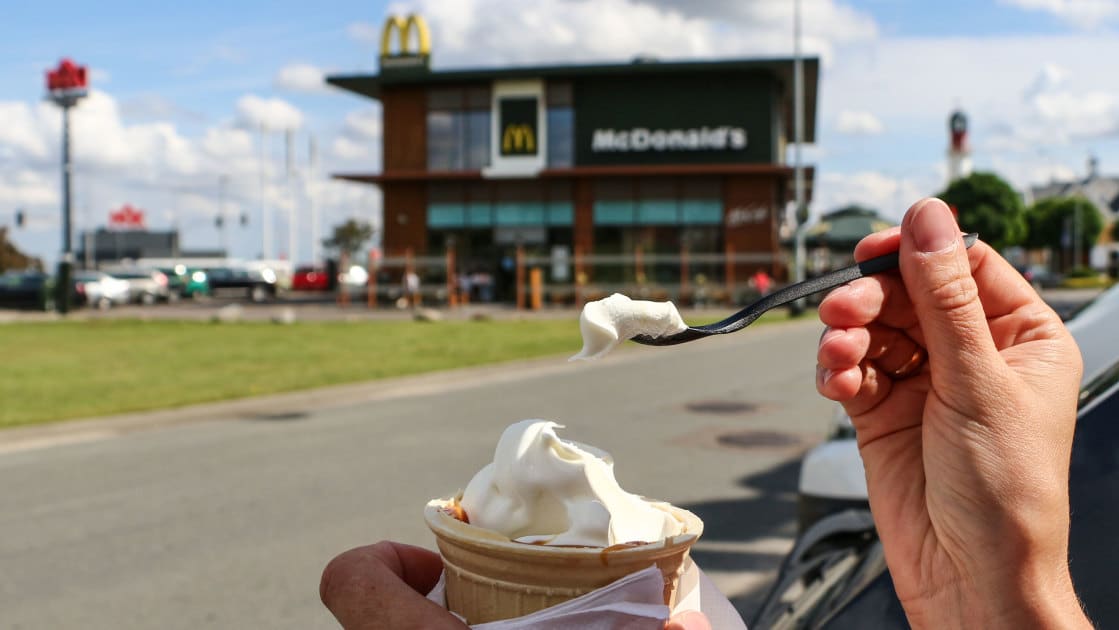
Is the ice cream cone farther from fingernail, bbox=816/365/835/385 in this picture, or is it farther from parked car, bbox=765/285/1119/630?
parked car, bbox=765/285/1119/630

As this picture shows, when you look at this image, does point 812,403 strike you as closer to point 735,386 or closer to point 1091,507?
point 735,386

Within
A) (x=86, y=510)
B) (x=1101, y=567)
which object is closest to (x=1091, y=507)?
(x=1101, y=567)

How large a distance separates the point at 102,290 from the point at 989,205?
6260cm

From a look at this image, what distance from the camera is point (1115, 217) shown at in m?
111

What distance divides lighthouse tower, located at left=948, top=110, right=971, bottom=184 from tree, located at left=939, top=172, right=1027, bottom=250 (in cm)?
3457

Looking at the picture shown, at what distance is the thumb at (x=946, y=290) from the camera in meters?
1.45

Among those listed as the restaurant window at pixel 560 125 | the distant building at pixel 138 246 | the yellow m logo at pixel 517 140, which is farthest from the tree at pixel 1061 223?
the distant building at pixel 138 246

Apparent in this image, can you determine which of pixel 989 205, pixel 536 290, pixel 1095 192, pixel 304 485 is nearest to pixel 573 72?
pixel 536 290

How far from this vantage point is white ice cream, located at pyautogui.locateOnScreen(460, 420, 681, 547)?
1537 mm

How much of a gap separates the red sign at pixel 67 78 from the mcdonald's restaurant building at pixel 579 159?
1069 centimetres

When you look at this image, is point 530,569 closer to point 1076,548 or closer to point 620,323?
point 620,323

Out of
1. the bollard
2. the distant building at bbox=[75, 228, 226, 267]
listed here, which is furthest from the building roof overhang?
the distant building at bbox=[75, 228, 226, 267]

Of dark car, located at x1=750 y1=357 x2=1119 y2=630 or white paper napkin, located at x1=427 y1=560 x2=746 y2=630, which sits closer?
white paper napkin, located at x1=427 y1=560 x2=746 y2=630

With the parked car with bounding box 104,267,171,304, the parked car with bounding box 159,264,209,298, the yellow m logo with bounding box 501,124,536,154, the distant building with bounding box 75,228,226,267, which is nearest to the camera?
the yellow m logo with bounding box 501,124,536,154
